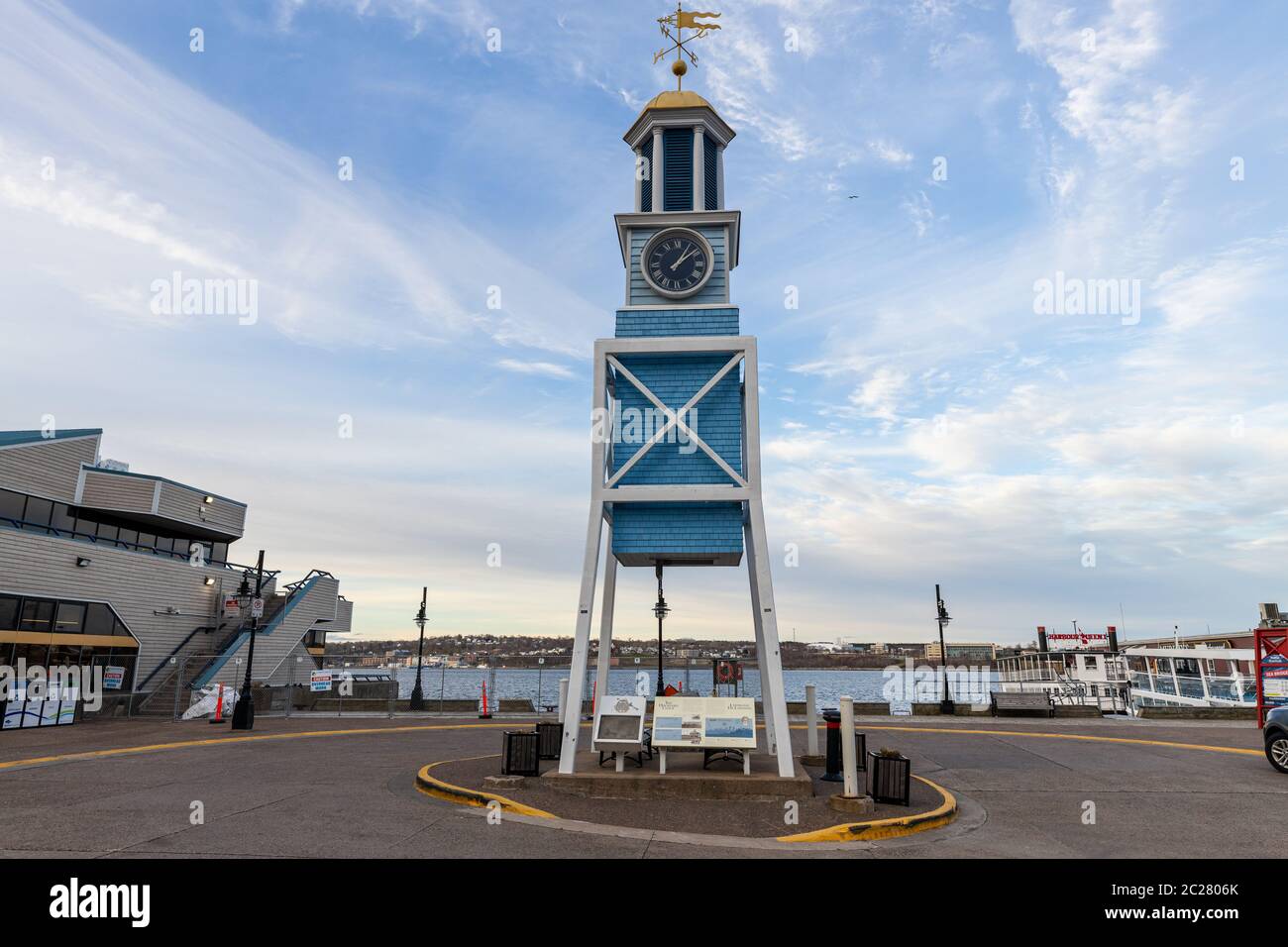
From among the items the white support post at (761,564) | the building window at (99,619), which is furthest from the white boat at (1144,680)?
the building window at (99,619)

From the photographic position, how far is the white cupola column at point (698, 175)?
1667 centimetres

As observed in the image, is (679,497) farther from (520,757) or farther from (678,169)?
(678,169)

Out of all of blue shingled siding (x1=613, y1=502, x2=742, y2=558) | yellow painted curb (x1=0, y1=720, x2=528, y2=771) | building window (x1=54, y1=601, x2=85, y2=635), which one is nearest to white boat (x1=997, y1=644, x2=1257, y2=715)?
blue shingled siding (x1=613, y1=502, x2=742, y2=558)

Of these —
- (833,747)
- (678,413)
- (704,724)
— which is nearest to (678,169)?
(678,413)

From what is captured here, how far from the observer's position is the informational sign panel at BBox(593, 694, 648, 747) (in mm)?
13008

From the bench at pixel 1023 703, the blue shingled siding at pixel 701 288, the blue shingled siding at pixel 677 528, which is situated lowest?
the bench at pixel 1023 703

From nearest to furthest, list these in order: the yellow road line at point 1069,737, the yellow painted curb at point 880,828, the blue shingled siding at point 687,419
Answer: the yellow painted curb at point 880,828, the blue shingled siding at point 687,419, the yellow road line at point 1069,737

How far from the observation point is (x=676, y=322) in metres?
15.9

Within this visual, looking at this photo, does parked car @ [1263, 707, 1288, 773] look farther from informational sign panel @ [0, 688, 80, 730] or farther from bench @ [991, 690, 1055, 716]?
informational sign panel @ [0, 688, 80, 730]

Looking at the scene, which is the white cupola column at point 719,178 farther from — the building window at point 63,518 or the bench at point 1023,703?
the building window at point 63,518

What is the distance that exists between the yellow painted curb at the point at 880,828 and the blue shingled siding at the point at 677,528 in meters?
6.09
